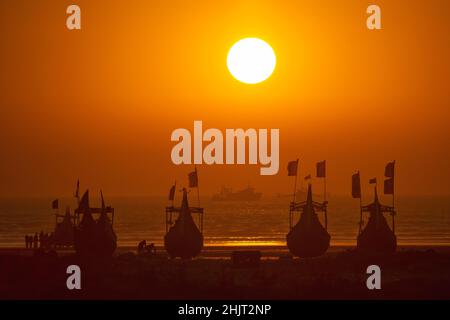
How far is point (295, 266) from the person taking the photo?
6028cm

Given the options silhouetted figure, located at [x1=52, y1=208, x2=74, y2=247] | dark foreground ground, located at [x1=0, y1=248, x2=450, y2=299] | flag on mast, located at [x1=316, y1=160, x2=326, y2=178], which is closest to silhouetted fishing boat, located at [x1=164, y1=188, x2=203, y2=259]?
dark foreground ground, located at [x1=0, y1=248, x2=450, y2=299]

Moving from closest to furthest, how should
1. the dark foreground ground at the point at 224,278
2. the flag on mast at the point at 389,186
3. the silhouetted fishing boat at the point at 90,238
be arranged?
1. the dark foreground ground at the point at 224,278
2. the silhouetted fishing boat at the point at 90,238
3. the flag on mast at the point at 389,186

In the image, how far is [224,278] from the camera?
52531mm

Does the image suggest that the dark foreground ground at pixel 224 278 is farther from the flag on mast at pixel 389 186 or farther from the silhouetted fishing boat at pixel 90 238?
the flag on mast at pixel 389 186

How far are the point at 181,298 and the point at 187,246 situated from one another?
15955 mm

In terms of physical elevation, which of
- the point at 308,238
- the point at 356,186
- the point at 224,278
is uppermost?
the point at 356,186

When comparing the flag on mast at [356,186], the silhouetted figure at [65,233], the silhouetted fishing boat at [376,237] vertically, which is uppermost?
the flag on mast at [356,186]

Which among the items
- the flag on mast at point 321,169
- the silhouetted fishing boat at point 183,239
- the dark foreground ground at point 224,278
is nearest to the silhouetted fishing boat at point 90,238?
the dark foreground ground at point 224,278

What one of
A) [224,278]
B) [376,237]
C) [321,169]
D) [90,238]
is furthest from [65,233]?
[224,278]

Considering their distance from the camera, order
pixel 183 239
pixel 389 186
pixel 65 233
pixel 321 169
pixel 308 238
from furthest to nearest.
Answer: pixel 65 233, pixel 321 169, pixel 389 186, pixel 308 238, pixel 183 239

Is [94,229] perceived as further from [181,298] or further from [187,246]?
[181,298]

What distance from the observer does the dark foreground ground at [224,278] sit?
156 ft

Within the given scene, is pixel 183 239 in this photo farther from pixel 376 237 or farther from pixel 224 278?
pixel 376 237

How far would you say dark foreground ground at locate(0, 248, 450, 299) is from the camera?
47500 mm
